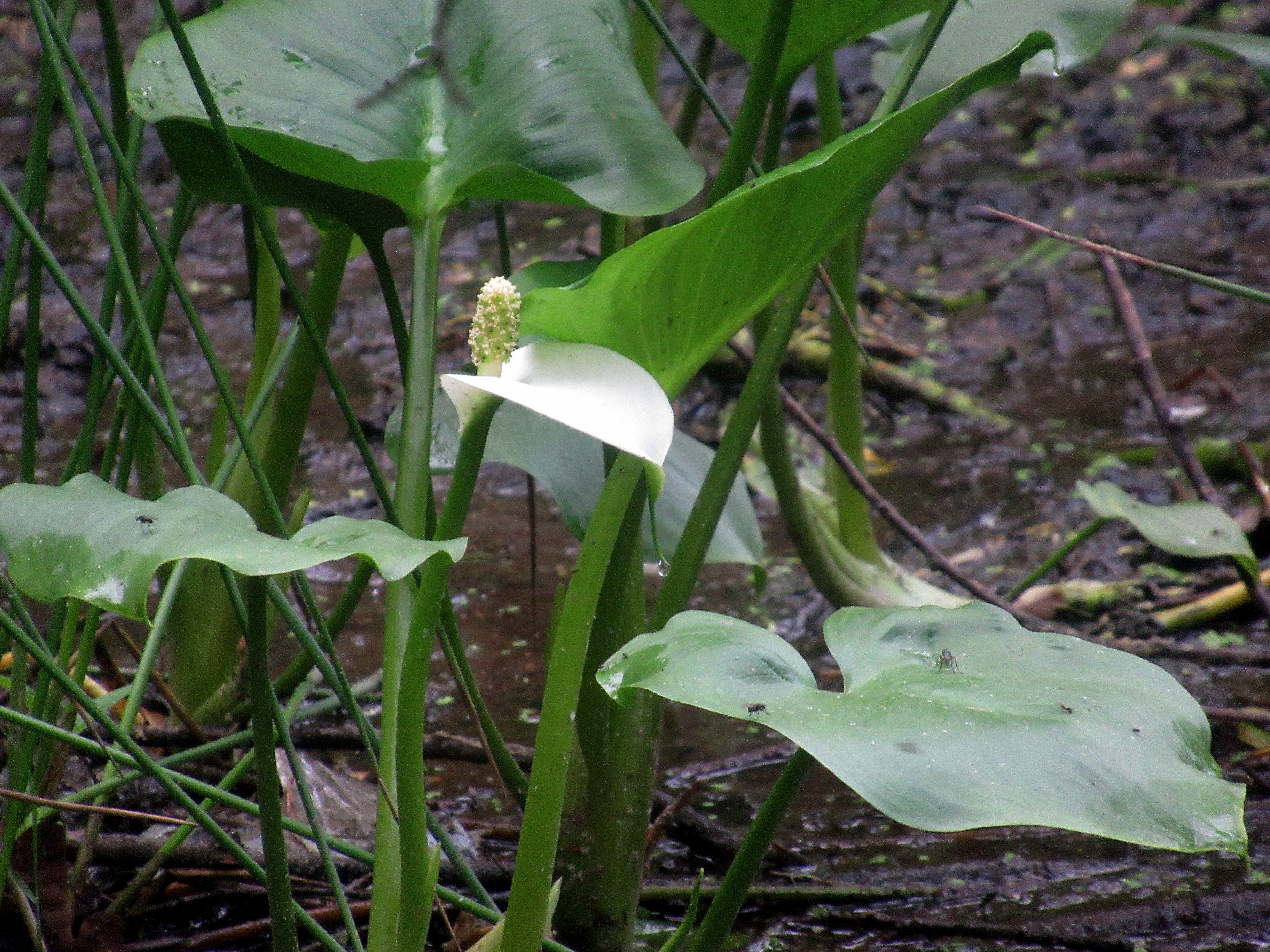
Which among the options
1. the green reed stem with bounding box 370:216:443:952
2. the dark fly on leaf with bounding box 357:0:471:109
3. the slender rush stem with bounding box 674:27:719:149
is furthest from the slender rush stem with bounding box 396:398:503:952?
the slender rush stem with bounding box 674:27:719:149

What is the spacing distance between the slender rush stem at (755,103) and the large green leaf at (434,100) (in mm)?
20

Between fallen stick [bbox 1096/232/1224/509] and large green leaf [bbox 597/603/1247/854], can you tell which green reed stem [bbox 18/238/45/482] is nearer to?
large green leaf [bbox 597/603/1247/854]

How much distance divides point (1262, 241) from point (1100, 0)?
171 centimetres

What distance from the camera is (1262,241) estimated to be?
2404mm

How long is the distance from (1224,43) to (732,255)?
680mm

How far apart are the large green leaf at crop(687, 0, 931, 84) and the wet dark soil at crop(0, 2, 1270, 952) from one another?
0.58 meters

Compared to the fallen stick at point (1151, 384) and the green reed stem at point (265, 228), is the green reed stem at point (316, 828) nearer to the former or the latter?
the green reed stem at point (265, 228)

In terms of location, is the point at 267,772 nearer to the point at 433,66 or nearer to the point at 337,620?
the point at 337,620

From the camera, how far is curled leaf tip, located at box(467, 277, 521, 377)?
511mm

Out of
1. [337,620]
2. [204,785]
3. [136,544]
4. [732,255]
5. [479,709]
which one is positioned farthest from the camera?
[337,620]

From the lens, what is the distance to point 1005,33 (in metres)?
1.02

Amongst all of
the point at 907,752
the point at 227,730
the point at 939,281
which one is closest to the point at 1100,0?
the point at 907,752

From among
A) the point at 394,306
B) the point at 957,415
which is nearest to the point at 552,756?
the point at 394,306

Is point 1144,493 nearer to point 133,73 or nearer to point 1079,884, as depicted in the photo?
point 1079,884
